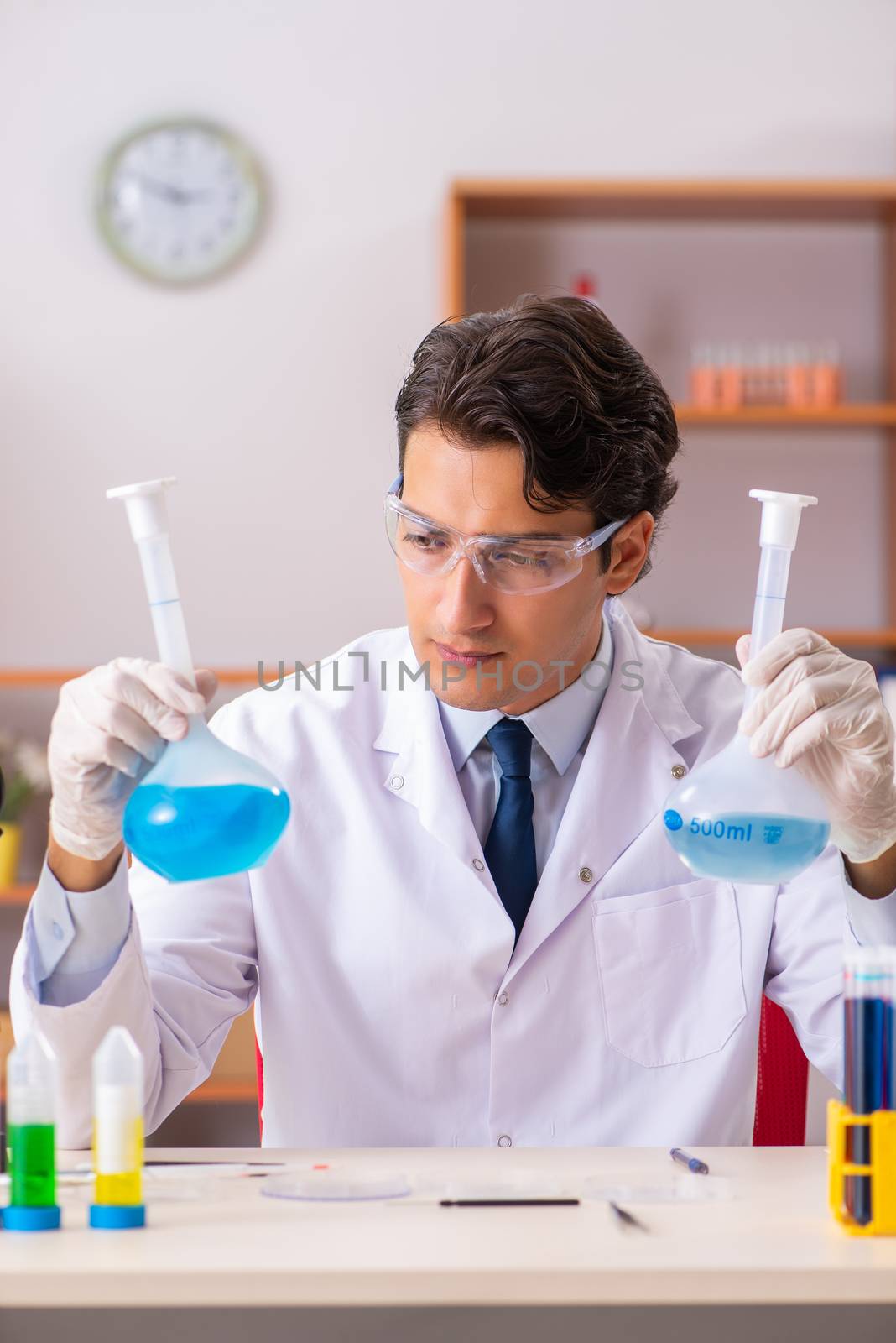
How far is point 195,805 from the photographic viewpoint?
41.9 inches

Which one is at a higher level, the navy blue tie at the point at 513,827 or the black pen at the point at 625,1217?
the navy blue tie at the point at 513,827

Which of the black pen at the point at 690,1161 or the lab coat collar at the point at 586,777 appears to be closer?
the black pen at the point at 690,1161

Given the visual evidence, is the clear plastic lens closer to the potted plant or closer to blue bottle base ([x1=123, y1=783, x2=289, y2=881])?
blue bottle base ([x1=123, y1=783, x2=289, y2=881])

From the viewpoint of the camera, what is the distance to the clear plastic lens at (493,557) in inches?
58.4

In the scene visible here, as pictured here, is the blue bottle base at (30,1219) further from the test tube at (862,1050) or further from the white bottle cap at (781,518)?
the white bottle cap at (781,518)

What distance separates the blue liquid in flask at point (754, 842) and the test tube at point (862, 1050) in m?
0.13

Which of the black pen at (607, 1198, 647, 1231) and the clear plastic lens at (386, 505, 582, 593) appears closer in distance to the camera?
the black pen at (607, 1198, 647, 1231)

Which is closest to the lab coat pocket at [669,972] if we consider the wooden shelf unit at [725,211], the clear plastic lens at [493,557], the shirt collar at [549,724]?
the shirt collar at [549,724]

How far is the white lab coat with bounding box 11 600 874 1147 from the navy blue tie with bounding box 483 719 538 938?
0.03 m

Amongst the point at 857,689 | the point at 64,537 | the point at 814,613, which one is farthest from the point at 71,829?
the point at 814,613

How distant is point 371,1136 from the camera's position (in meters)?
1.55

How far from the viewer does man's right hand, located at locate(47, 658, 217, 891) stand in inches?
45.3

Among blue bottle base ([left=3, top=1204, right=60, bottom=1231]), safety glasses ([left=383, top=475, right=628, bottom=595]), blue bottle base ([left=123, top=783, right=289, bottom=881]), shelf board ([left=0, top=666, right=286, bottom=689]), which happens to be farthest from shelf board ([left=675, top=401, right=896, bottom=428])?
blue bottle base ([left=3, top=1204, right=60, bottom=1231])

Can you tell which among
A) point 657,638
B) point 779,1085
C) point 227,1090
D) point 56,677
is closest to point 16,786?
point 56,677
